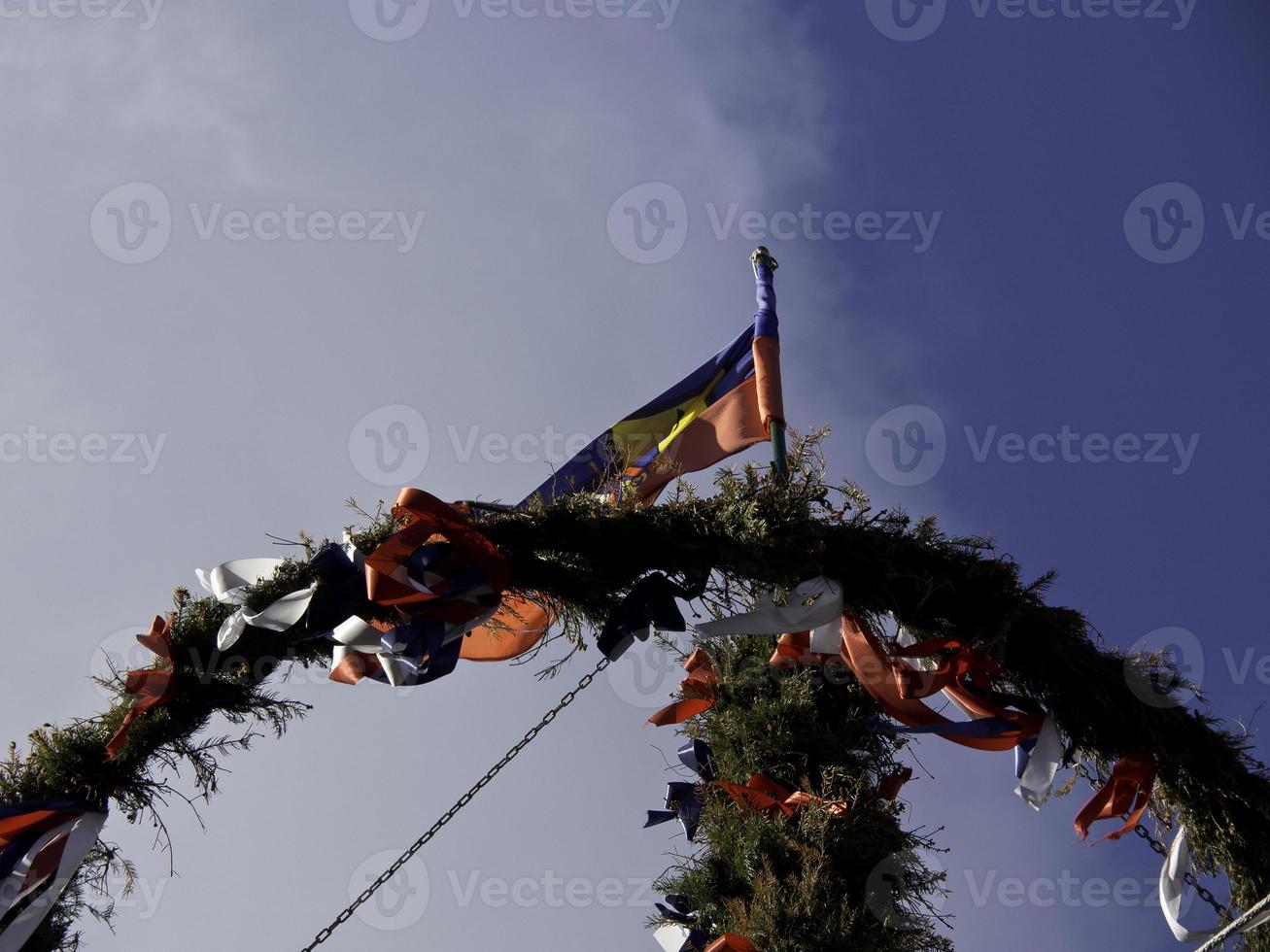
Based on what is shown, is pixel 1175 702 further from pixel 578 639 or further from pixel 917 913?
pixel 578 639

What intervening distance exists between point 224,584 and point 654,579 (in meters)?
1.54

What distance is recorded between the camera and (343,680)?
451 centimetres

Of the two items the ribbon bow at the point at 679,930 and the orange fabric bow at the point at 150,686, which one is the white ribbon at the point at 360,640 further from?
the ribbon bow at the point at 679,930

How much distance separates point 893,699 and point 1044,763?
643 mm

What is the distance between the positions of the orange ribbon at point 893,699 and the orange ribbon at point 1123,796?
1.21 feet

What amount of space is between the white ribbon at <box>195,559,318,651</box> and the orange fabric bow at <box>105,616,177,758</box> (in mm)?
177

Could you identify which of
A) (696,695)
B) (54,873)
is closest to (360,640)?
(54,873)

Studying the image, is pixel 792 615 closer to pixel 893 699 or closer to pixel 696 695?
pixel 893 699

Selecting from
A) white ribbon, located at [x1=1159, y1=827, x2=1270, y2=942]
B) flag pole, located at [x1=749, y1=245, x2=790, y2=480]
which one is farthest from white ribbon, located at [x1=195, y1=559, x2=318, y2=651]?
white ribbon, located at [x1=1159, y1=827, x2=1270, y2=942]

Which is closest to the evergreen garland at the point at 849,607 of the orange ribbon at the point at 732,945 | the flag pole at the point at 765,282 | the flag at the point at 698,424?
the orange ribbon at the point at 732,945

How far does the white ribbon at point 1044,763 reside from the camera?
15.1ft

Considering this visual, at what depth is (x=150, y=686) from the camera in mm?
3920

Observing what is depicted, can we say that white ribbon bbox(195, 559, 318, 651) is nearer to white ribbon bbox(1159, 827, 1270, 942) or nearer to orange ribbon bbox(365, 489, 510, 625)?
orange ribbon bbox(365, 489, 510, 625)

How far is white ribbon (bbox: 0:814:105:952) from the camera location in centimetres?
370
